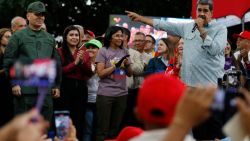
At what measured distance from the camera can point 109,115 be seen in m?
10.4

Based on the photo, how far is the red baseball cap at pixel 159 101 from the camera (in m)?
3.50

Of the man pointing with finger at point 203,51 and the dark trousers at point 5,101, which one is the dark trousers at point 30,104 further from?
the man pointing with finger at point 203,51

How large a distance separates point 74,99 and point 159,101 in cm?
658

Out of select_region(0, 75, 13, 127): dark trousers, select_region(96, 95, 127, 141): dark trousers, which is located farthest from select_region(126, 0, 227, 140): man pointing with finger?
select_region(0, 75, 13, 127): dark trousers

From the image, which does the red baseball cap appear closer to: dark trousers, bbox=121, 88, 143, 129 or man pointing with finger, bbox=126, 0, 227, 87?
man pointing with finger, bbox=126, 0, 227, 87

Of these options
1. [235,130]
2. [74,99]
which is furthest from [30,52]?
[235,130]

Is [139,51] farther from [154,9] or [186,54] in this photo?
[154,9]

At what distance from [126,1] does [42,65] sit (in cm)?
2184

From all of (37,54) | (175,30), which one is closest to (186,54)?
(175,30)

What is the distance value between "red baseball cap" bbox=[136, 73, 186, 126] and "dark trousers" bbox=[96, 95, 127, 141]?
6.80 meters

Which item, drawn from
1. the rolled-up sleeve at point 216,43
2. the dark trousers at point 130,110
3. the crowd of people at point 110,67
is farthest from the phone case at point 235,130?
the dark trousers at point 130,110

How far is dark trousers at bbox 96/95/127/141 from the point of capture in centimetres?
1038

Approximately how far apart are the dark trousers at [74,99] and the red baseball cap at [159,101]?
6.41 m

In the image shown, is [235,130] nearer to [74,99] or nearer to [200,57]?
[200,57]
